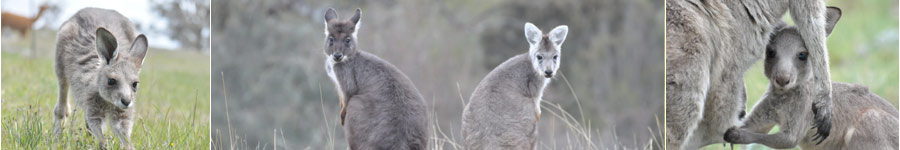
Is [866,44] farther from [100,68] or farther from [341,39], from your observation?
[100,68]

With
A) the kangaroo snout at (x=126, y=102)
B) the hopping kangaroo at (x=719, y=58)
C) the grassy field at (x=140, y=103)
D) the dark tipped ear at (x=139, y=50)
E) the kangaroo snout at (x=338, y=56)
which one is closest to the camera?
the kangaroo snout at (x=338, y=56)

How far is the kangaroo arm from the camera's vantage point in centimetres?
332

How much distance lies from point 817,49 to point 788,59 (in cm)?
11

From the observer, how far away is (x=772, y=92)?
3410mm

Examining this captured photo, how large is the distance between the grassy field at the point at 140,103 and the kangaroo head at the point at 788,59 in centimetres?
222

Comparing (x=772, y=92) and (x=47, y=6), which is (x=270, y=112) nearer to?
(x=47, y=6)

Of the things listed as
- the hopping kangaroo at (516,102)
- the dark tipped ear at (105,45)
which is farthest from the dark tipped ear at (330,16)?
the dark tipped ear at (105,45)

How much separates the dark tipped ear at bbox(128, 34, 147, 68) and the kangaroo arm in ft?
7.90

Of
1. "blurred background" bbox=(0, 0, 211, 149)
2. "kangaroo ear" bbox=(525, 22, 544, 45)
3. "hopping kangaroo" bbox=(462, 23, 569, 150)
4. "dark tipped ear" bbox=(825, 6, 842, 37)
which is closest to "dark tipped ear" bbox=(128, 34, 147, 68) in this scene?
"blurred background" bbox=(0, 0, 211, 149)

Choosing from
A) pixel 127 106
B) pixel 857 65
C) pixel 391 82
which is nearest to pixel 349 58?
pixel 391 82

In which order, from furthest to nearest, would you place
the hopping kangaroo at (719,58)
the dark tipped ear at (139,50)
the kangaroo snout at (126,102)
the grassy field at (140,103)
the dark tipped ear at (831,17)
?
the dark tipped ear at (831,17) → the hopping kangaroo at (719,58) → the grassy field at (140,103) → the dark tipped ear at (139,50) → the kangaroo snout at (126,102)

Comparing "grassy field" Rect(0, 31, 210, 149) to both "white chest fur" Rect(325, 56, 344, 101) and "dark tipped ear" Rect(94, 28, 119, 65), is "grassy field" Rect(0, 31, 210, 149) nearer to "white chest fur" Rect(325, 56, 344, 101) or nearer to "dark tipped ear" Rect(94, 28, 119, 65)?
"dark tipped ear" Rect(94, 28, 119, 65)

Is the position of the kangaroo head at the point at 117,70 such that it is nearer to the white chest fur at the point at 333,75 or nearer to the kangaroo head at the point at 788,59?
the white chest fur at the point at 333,75

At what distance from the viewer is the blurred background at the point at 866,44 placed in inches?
180
